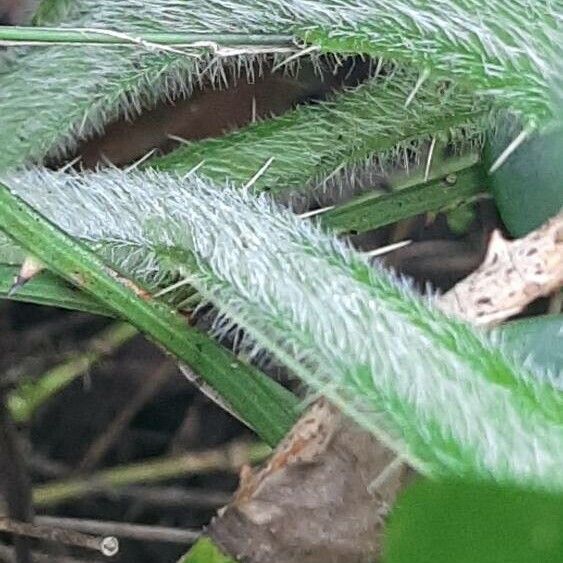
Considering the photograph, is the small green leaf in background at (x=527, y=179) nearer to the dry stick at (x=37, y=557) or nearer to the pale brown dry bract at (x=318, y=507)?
the pale brown dry bract at (x=318, y=507)

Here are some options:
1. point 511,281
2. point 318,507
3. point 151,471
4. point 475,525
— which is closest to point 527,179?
point 511,281

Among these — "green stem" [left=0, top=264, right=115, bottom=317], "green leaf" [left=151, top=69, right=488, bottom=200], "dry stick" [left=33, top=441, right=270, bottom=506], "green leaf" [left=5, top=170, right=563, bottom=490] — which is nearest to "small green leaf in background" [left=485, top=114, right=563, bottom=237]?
"green leaf" [left=151, top=69, right=488, bottom=200]

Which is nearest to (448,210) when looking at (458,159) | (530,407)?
(458,159)

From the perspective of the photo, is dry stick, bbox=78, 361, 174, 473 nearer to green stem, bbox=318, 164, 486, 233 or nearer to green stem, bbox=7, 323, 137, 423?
green stem, bbox=7, 323, 137, 423

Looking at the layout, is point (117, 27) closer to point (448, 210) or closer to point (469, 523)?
point (448, 210)

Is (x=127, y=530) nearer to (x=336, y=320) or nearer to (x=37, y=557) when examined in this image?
(x=37, y=557)

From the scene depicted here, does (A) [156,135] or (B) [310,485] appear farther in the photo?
(A) [156,135]
